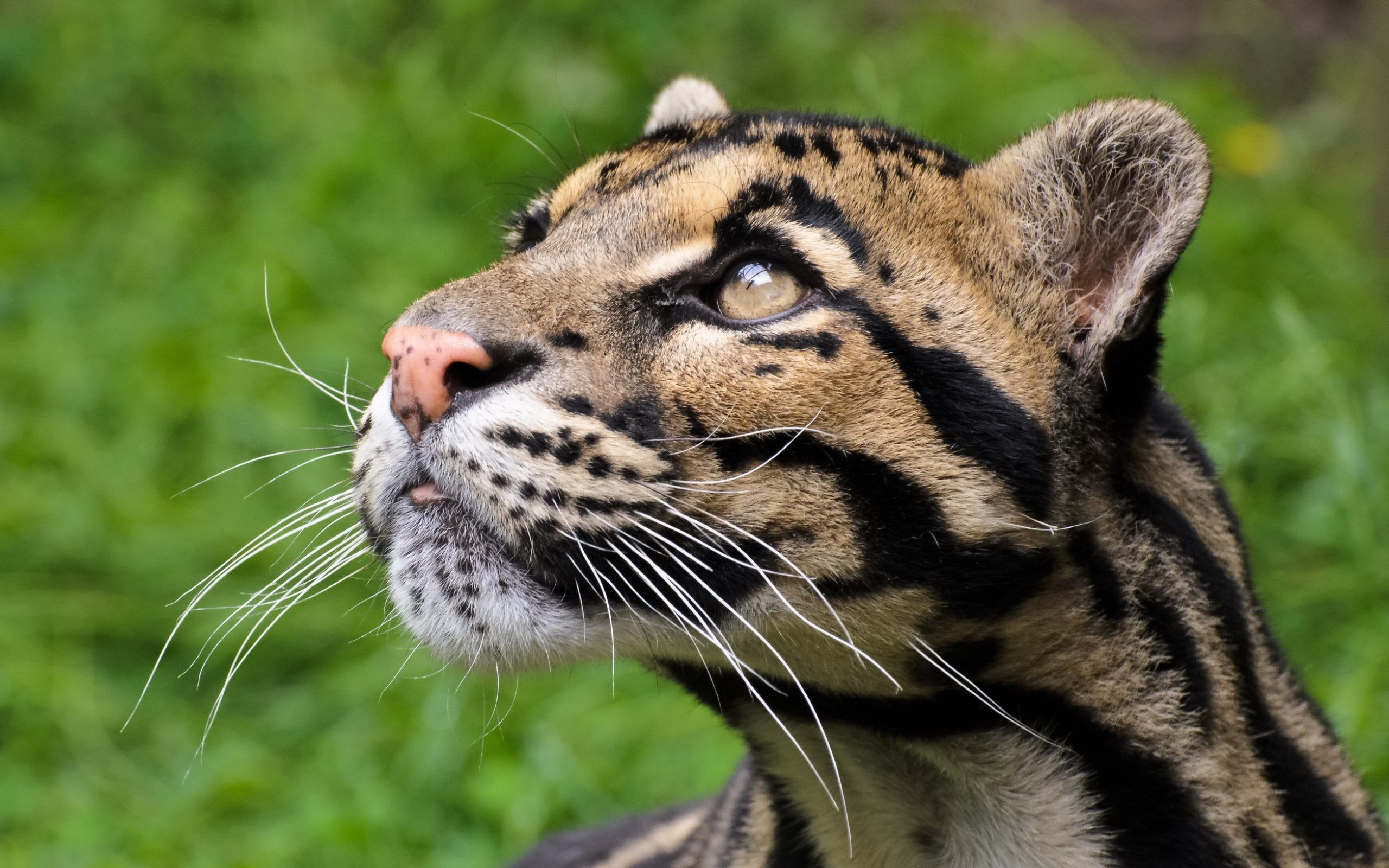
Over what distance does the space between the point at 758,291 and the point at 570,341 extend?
389 millimetres

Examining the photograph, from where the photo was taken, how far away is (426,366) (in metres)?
2.71

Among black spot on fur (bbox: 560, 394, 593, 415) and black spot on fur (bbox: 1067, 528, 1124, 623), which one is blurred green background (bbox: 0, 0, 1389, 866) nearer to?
black spot on fur (bbox: 560, 394, 593, 415)

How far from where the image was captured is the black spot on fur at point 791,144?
3.11 m

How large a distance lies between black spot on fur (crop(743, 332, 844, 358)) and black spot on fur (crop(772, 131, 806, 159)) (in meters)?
0.47

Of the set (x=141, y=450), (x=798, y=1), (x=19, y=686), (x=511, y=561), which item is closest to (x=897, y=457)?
(x=511, y=561)

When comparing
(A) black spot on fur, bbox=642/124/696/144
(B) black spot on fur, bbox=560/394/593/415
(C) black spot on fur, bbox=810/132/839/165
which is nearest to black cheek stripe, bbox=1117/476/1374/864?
(C) black spot on fur, bbox=810/132/839/165

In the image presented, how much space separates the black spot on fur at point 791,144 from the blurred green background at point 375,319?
1.38 meters

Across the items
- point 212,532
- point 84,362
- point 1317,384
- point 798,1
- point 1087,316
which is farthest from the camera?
point 798,1

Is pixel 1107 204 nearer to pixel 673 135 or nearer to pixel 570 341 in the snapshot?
pixel 673 135

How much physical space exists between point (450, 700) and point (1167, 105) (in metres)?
3.62

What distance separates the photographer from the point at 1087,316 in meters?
2.99

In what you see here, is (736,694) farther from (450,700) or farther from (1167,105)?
(450,700)

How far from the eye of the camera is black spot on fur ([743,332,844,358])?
280 centimetres

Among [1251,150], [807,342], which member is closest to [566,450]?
[807,342]
